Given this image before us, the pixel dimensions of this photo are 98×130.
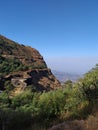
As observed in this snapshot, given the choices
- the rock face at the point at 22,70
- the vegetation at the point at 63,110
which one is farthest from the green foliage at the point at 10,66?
the vegetation at the point at 63,110

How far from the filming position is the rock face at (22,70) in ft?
301

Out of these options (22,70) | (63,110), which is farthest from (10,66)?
(63,110)

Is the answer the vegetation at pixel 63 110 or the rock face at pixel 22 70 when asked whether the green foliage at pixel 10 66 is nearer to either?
the rock face at pixel 22 70

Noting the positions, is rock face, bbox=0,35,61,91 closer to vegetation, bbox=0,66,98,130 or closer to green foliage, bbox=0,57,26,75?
green foliage, bbox=0,57,26,75

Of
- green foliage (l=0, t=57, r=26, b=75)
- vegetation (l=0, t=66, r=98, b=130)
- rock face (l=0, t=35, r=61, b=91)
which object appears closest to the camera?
vegetation (l=0, t=66, r=98, b=130)

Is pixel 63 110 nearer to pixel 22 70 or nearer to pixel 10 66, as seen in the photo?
pixel 22 70

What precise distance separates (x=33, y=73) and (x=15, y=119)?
91757 millimetres

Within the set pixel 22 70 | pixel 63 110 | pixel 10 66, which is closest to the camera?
pixel 63 110

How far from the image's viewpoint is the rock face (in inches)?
3612

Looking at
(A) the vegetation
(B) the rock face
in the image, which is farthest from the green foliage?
(A) the vegetation

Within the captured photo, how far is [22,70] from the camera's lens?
109 metres

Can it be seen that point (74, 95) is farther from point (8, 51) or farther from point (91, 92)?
point (8, 51)

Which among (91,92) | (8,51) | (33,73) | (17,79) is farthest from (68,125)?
(8,51)

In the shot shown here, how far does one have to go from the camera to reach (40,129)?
29.8 ft
